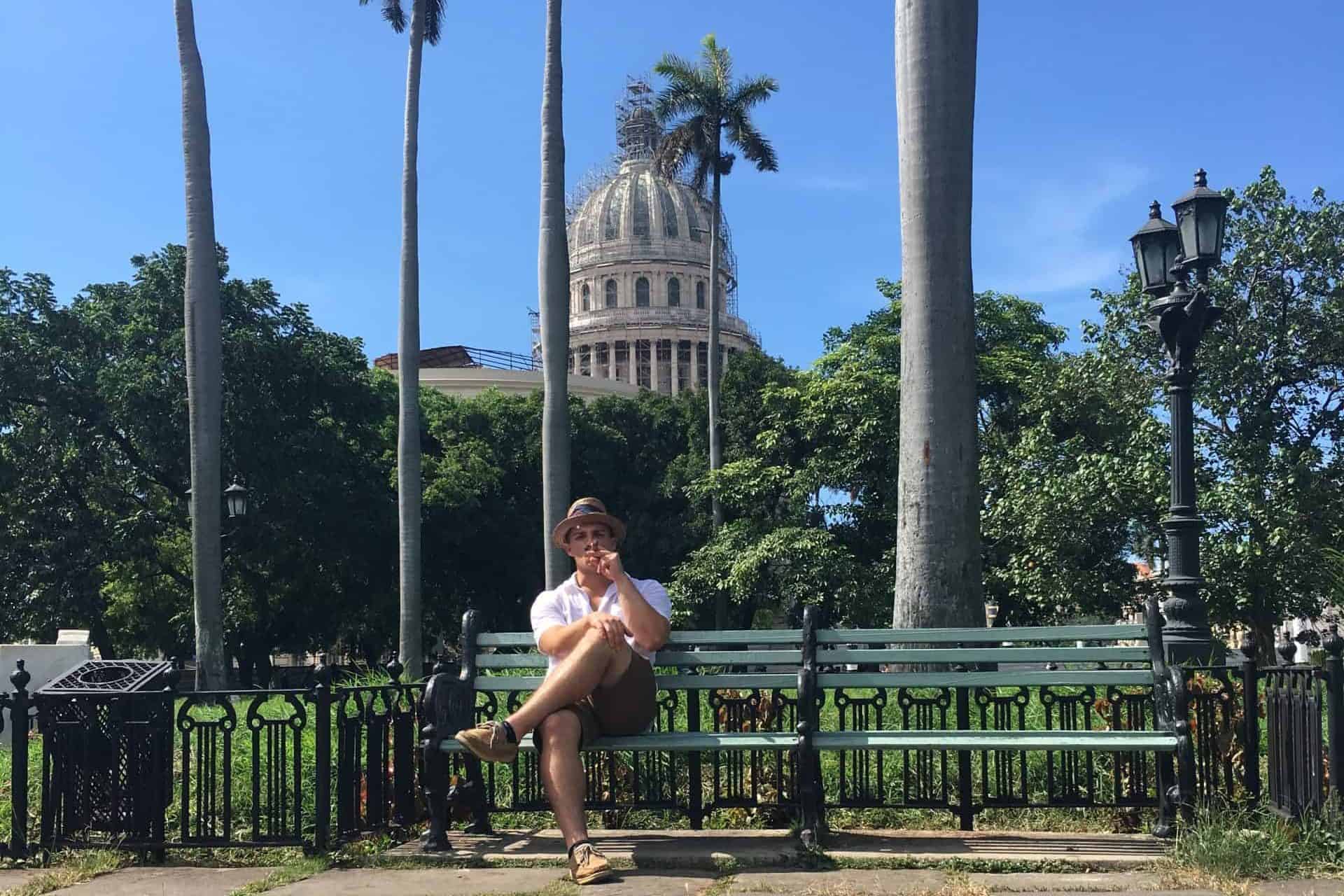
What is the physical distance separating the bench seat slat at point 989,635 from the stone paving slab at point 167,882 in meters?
2.69

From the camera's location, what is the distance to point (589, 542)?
19.4ft

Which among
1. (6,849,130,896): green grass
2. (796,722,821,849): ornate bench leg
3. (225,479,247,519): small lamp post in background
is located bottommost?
(6,849,130,896): green grass

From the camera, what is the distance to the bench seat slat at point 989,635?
5.73 meters

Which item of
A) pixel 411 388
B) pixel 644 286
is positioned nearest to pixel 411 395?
pixel 411 388

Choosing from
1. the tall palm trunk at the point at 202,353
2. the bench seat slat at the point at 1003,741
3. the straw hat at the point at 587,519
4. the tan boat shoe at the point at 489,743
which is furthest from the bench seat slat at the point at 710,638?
the tall palm trunk at the point at 202,353

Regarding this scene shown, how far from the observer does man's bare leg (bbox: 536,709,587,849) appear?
16.9 feet

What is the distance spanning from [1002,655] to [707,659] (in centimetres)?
129

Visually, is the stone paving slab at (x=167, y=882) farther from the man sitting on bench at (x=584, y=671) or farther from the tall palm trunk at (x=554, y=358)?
the tall palm trunk at (x=554, y=358)

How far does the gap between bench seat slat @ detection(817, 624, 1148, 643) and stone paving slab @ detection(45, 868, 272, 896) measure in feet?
8.83

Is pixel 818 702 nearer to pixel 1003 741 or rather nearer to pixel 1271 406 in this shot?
pixel 1003 741

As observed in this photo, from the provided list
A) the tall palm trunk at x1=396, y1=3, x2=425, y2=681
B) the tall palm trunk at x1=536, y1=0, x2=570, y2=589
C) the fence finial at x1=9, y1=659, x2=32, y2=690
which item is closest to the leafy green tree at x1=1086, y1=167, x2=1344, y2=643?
the tall palm trunk at x1=536, y1=0, x2=570, y2=589

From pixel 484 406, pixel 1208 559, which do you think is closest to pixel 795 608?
pixel 1208 559

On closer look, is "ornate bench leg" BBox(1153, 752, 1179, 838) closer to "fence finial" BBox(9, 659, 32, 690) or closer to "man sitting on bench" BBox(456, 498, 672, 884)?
"man sitting on bench" BBox(456, 498, 672, 884)

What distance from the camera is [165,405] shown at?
28531 mm
